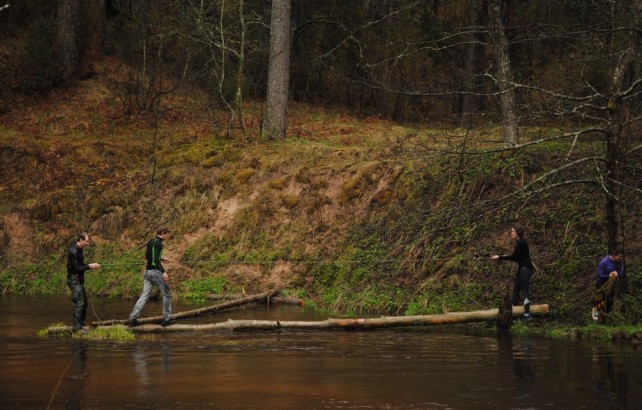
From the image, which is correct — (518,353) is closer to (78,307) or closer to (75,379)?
(75,379)

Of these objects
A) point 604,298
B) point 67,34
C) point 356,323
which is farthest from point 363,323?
point 67,34

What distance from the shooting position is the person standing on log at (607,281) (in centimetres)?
1780

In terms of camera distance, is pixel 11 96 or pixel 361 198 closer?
pixel 361 198

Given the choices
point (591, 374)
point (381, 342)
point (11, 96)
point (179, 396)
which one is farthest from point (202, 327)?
point (11, 96)

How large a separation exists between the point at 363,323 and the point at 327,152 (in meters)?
12.9

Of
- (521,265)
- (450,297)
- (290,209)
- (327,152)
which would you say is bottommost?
(450,297)

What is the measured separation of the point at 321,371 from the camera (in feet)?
45.4

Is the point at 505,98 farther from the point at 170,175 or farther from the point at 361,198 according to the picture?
the point at 170,175

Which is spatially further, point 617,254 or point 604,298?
point 604,298

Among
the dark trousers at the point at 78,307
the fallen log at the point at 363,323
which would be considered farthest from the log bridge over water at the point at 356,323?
the dark trousers at the point at 78,307

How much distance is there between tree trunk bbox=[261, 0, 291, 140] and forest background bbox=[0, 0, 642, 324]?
64 mm

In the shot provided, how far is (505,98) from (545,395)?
569 inches

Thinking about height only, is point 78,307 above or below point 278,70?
below

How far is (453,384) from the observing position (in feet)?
41.5
